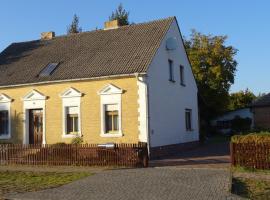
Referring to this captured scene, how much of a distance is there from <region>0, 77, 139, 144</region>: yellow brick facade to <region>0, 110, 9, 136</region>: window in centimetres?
71

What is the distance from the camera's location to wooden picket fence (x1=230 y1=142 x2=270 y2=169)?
17.3 meters

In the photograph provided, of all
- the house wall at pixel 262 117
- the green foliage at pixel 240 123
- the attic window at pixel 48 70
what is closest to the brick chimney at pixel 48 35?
the attic window at pixel 48 70

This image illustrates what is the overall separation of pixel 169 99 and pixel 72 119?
5903 mm

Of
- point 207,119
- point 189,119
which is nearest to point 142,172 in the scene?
point 189,119

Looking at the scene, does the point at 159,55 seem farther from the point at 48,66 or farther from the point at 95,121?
the point at 48,66

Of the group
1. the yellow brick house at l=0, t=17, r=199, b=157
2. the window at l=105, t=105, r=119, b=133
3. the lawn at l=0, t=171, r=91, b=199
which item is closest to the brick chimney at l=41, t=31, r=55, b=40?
the yellow brick house at l=0, t=17, r=199, b=157

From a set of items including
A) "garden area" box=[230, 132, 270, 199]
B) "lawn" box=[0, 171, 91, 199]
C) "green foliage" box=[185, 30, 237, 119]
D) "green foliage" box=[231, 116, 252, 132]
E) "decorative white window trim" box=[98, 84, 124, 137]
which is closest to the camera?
"lawn" box=[0, 171, 91, 199]

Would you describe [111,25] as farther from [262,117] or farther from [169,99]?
[262,117]

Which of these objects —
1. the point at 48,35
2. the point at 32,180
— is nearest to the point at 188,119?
the point at 48,35

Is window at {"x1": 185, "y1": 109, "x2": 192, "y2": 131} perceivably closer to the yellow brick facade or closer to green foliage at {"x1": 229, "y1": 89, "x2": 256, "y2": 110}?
the yellow brick facade

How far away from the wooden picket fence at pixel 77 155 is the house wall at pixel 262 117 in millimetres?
25437

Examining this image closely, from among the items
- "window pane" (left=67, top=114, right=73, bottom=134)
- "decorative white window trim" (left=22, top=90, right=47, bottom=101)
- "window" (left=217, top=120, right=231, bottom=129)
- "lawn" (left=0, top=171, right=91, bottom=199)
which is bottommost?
"lawn" (left=0, top=171, right=91, bottom=199)

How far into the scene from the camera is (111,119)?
2481 centimetres

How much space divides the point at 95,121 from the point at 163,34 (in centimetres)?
655
